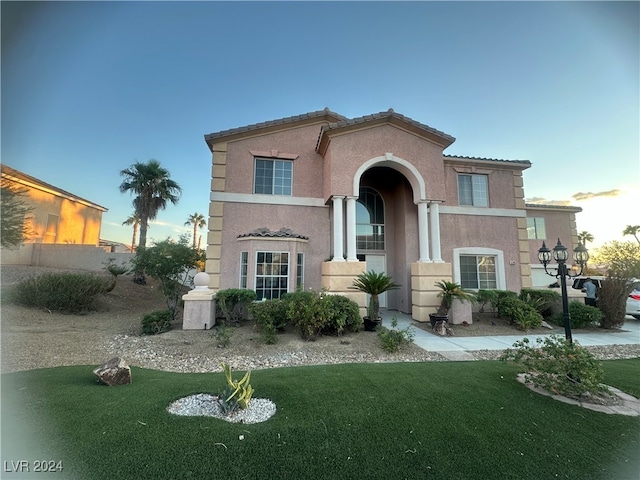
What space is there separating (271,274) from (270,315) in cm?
232

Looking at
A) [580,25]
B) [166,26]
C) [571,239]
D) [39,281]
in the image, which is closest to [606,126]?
[580,25]

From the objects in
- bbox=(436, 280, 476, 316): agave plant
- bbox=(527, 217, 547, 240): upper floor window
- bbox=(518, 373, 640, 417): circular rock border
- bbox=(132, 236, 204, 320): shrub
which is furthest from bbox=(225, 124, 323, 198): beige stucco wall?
bbox=(527, 217, 547, 240): upper floor window

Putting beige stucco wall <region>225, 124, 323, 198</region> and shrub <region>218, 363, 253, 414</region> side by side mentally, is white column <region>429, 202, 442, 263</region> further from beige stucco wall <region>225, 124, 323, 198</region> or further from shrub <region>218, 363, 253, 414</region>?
shrub <region>218, 363, 253, 414</region>

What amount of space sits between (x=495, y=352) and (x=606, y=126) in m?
5.52

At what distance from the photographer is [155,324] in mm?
8828

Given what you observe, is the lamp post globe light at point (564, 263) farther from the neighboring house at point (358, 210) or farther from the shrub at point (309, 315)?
the shrub at point (309, 315)

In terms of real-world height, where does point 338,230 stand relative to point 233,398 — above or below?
above

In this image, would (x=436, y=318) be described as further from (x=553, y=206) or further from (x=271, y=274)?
→ (x=553, y=206)

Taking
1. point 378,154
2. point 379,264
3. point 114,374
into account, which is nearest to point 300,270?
point 379,264

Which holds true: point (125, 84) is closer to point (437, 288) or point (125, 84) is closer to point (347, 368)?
point (347, 368)

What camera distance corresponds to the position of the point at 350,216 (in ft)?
34.7

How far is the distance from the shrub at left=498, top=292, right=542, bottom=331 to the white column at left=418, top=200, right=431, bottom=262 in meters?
3.15

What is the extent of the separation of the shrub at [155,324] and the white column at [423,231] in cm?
936

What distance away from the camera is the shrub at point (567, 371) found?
423cm
